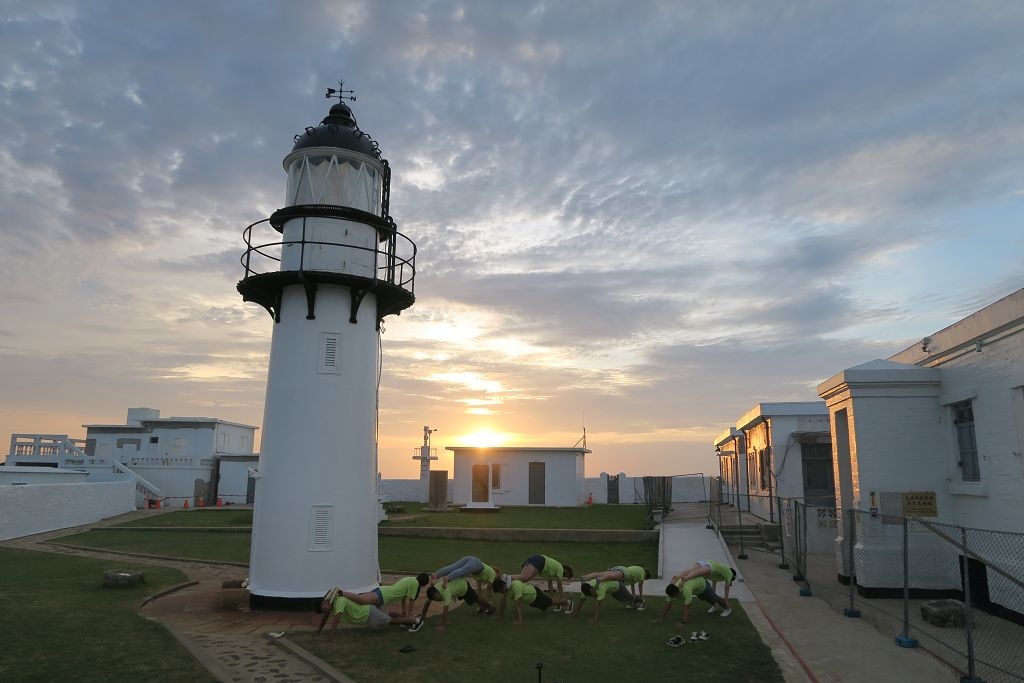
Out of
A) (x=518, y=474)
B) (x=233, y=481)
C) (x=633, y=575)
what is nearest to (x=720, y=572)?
(x=633, y=575)

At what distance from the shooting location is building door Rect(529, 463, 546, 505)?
112 ft

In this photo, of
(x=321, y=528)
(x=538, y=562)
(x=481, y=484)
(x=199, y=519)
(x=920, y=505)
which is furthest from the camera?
(x=481, y=484)

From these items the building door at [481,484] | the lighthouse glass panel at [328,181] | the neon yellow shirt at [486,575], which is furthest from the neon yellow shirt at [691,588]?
the building door at [481,484]

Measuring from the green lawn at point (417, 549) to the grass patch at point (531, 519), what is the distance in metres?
2.93

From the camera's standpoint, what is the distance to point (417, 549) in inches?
774

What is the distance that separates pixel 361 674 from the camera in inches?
322

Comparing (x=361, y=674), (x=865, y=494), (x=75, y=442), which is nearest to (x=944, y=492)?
(x=865, y=494)

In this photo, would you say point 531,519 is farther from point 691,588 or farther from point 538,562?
point 691,588

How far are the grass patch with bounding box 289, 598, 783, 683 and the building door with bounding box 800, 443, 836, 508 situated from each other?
12.3 m

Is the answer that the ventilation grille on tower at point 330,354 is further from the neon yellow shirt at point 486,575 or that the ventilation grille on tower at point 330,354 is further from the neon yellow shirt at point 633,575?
the neon yellow shirt at point 633,575

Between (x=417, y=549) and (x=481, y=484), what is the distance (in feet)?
47.4

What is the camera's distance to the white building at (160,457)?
36.7 metres

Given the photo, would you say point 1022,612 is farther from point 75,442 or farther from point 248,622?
point 75,442

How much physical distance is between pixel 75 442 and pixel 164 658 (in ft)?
131
